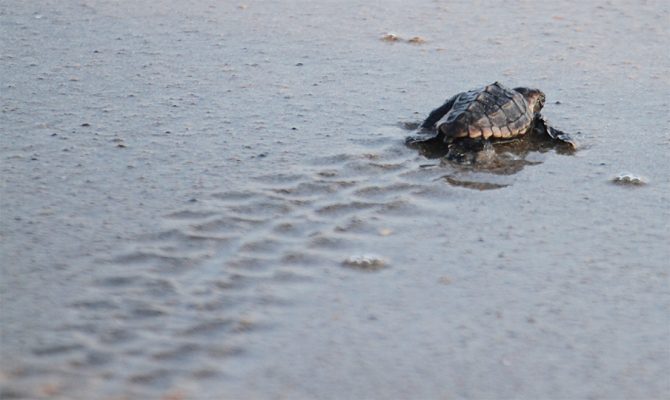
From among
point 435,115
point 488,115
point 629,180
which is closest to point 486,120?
point 488,115

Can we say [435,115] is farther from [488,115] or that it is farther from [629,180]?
[629,180]

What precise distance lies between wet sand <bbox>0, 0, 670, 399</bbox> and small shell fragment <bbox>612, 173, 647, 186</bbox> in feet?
0.14

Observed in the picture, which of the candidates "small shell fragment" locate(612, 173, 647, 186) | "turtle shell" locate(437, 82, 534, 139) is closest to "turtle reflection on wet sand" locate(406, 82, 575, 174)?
"turtle shell" locate(437, 82, 534, 139)

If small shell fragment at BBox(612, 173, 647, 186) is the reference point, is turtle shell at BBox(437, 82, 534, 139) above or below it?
above

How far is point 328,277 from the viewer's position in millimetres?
3637

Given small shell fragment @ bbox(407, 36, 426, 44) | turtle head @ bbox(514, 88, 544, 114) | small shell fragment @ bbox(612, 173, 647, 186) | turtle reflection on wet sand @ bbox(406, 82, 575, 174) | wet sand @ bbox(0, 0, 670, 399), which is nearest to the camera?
wet sand @ bbox(0, 0, 670, 399)

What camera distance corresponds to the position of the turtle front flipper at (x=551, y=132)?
201 inches

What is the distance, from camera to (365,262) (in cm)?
376

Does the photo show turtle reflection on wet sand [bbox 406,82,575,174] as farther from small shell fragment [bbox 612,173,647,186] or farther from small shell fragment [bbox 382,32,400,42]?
small shell fragment [bbox 382,32,400,42]

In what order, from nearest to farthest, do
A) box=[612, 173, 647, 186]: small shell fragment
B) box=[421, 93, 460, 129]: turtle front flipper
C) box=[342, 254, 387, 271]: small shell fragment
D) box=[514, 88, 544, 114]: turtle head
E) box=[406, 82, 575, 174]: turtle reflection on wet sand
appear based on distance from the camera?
box=[342, 254, 387, 271]: small shell fragment → box=[612, 173, 647, 186]: small shell fragment → box=[406, 82, 575, 174]: turtle reflection on wet sand → box=[421, 93, 460, 129]: turtle front flipper → box=[514, 88, 544, 114]: turtle head

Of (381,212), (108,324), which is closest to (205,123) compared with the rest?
(381,212)

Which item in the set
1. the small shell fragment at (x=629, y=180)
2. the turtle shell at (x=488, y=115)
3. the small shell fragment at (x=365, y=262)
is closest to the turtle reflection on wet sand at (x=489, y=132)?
the turtle shell at (x=488, y=115)

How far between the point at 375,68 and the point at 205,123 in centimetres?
148

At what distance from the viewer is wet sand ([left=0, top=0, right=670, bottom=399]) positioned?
10.1 feet
